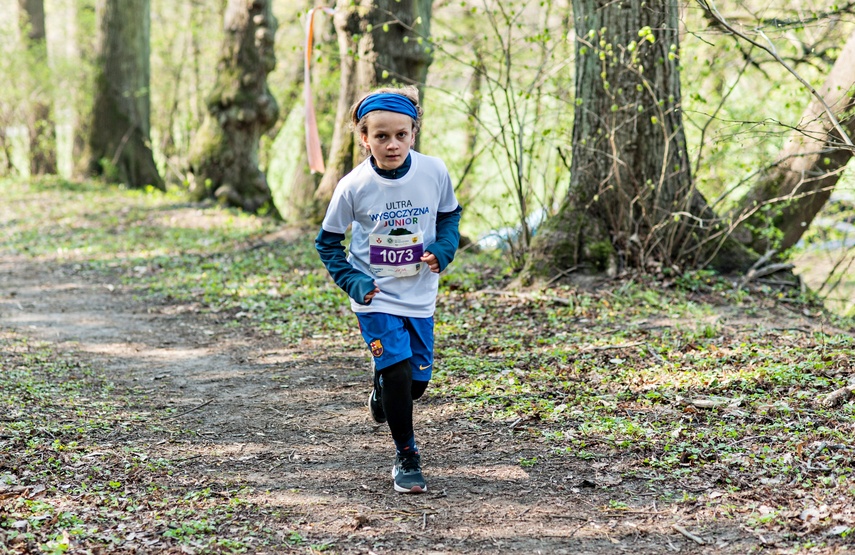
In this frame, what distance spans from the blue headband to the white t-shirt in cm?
24

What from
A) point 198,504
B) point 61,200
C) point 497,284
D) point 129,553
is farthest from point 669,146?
point 61,200

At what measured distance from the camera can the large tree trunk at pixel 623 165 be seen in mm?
7391

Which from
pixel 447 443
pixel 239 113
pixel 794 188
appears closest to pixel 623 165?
pixel 794 188

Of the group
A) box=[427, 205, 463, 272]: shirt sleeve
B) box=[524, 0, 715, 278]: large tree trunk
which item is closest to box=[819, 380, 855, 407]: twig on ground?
box=[427, 205, 463, 272]: shirt sleeve

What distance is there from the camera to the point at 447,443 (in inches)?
183

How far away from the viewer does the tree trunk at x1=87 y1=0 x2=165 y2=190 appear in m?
17.2

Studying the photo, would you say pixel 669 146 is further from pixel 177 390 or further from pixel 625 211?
pixel 177 390

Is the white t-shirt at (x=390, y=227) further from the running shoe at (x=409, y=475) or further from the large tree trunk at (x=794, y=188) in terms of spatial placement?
the large tree trunk at (x=794, y=188)

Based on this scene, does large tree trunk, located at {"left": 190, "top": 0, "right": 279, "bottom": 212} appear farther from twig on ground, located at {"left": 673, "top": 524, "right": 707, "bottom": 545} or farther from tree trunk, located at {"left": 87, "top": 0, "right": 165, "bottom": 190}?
twig on ground, located at {"left": 673, "top": 524, "right": 707, "bottom": 545}

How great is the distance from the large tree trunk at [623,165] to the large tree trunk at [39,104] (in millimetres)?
14459

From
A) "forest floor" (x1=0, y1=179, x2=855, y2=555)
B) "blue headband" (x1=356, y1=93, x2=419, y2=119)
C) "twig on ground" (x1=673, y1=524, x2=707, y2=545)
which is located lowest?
"twig on ground" (x1=673, y1=524, x2=707, y2=545)

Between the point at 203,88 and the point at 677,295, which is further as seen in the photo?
the point at 203,88

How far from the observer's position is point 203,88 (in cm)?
2153

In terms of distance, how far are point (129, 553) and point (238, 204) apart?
1120 centimetres
